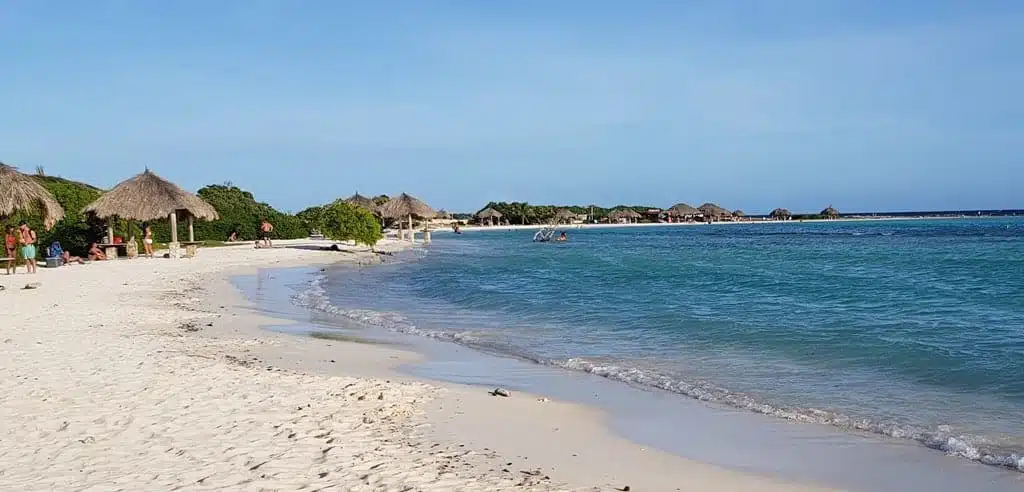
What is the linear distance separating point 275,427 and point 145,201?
76.3ft

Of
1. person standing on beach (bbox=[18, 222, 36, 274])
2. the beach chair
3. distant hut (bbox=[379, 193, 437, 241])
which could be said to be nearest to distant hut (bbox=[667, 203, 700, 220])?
distant hut (bbox=[379, 193, 437, 241])

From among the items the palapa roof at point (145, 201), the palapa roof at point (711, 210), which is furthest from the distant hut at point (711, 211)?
the palapa roof at point (145, 201)

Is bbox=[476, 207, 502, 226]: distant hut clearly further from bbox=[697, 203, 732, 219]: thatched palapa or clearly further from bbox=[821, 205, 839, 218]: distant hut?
bbox=[821, 205, 839, 218]: distant hut

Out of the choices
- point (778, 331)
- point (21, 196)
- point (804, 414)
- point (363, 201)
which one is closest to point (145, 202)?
point (21, 196)

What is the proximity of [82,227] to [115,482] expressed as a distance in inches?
957

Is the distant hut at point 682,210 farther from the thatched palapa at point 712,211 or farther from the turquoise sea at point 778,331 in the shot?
the turquoise sea at point 778,331

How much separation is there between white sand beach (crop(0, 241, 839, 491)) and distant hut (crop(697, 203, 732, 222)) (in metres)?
Answer: 114

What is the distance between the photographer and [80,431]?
5012 millimetres

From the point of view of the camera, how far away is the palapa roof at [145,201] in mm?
24906

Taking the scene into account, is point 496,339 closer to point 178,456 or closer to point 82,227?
point 178,456

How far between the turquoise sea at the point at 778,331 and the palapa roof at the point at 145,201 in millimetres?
7004

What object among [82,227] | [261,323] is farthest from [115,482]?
[82,227]

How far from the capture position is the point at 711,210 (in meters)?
120

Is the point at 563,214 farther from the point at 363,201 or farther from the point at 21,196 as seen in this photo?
the point at 21,196
